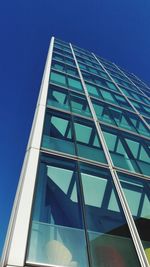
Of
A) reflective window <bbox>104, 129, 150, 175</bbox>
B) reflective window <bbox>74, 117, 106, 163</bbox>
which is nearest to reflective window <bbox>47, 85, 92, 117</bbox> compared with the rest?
reflective window <bbox>74, 117, 106, 163</bbox>

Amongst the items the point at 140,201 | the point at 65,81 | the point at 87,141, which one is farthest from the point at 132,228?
the point at 65,81

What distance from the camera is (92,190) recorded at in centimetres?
584

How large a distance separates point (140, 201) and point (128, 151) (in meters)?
2.35

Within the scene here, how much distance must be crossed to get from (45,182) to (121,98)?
9.14 m

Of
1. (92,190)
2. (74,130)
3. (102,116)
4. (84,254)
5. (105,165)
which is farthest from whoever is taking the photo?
(102,116)

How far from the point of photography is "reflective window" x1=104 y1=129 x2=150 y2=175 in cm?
741

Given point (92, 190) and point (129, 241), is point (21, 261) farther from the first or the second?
point (92, 190)

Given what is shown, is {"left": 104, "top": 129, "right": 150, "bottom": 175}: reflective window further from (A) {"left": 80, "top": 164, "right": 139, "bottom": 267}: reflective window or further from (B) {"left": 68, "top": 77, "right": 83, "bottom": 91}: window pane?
(B) {"left": 68, "top": 77, "right": 83, "bottom": 91}: window pane

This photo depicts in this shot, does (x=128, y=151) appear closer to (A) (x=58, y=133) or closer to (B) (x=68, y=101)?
(A) (x=58, y=133)

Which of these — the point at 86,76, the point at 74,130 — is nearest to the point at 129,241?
the point at 74,130

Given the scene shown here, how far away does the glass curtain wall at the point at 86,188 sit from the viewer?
13.9ft

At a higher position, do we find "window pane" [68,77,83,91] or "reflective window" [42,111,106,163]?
"window pane" [68,77,83,91]

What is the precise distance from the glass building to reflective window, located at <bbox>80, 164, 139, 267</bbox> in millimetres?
18

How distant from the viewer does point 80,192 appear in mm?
5473
